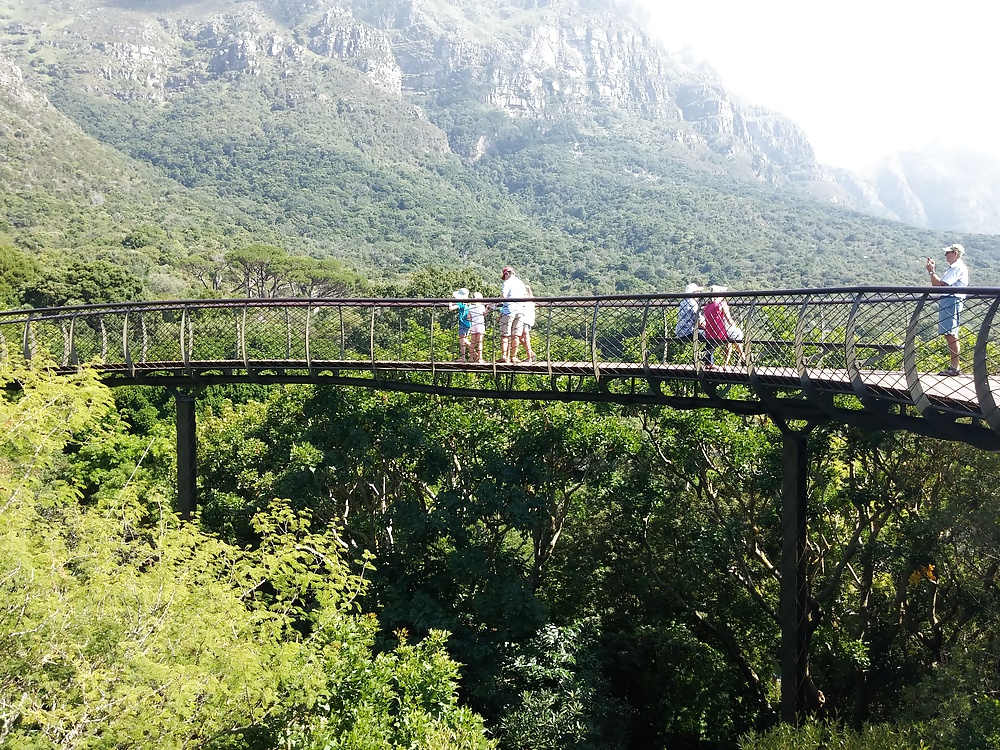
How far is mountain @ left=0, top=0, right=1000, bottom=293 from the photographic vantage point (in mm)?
85875

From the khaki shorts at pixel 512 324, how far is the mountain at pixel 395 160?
44.5 metres

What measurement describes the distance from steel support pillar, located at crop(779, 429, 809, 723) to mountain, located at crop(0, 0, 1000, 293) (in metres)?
47.3

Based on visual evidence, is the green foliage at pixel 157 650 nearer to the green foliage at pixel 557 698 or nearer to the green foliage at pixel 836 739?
the green foliage at pixel 557 698

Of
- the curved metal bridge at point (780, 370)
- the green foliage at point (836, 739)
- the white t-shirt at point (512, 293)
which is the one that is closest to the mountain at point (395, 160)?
the curved metal bridge at point (780, 370)

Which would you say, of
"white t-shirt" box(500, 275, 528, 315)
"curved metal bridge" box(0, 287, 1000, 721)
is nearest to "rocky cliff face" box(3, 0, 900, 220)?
"curved metal bridge" box(0, 287, 1000, 721)

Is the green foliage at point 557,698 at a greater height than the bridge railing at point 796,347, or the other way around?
the bridge railing at point 796,347

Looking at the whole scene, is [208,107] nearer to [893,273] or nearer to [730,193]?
[730,193]

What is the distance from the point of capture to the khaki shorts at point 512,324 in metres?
10.3

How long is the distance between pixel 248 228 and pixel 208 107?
50002mm

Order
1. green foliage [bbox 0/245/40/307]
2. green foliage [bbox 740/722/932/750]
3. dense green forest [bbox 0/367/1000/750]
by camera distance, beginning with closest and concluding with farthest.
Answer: dense green forest [bbox 0/367/1000/750]
green foliage [bbox 740/722/932/750]
green foliage [bbox 0/245/40/307]

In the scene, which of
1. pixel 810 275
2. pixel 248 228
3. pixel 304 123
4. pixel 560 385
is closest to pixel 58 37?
pixel 304 123

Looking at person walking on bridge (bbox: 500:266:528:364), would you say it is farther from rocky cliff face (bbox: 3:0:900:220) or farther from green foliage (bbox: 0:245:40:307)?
rocky cliff face (bbox: 3:0:900:220)

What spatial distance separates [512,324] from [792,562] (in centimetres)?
449

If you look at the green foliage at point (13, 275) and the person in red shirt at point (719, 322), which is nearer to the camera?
the person in red shirt at point (719, 322)
